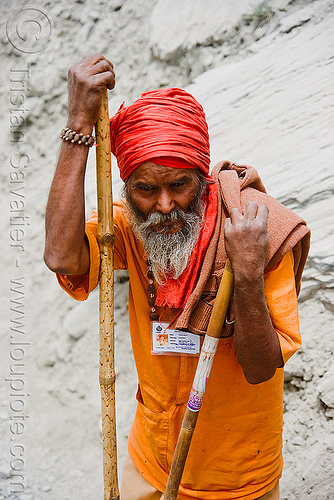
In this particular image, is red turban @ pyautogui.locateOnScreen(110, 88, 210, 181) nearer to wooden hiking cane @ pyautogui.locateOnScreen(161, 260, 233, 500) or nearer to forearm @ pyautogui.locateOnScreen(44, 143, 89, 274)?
forearm @ pyautogui.locateOnScreen(44, 143, 89, 274)

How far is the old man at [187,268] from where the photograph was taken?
75.9 inches

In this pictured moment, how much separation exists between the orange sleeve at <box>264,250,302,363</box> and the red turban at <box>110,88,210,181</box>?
0.56 meters

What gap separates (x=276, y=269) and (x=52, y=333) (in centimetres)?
330

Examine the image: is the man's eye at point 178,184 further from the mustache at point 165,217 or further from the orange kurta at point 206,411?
the orange kurta at point 206,411

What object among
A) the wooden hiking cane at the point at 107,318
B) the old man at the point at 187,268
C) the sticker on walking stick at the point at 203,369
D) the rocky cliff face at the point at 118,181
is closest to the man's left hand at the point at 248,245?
the old man at the point at 187,268

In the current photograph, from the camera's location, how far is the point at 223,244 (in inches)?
83.2

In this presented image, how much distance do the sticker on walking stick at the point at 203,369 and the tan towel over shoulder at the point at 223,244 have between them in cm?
12

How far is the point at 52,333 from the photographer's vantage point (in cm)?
488

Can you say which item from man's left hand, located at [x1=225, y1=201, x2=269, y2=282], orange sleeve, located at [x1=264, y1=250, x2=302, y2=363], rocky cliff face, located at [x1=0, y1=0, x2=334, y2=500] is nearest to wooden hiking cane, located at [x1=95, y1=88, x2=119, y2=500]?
man's left hand, located at [x1=225, y1=201, x2=269, y2=282]

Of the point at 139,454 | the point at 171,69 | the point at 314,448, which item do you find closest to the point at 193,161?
the point at 139,454

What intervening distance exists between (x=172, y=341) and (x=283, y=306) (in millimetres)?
517

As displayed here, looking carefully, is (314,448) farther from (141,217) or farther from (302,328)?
(141,217)

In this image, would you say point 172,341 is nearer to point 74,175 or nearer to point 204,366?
point 204,366

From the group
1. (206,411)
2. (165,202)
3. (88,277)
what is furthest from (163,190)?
(206,411)
